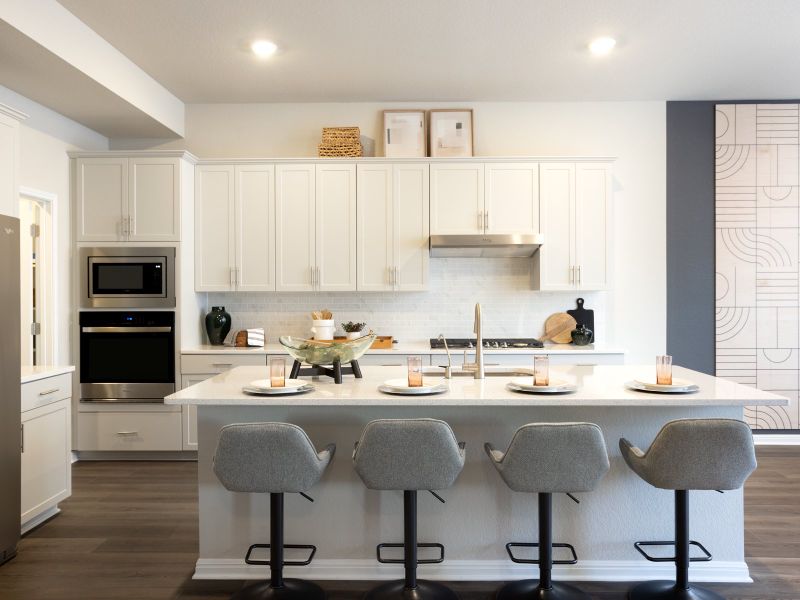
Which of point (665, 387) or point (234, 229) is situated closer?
point (665, 387)

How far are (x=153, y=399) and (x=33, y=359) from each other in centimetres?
89

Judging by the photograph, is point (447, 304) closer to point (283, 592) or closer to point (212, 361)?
point (212, 361)

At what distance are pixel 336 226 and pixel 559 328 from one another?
2.08m

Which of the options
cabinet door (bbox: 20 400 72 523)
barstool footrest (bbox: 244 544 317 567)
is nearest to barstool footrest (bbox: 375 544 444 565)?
barstool footrest (bbox: 244 544 317 567)

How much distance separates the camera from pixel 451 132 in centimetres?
531

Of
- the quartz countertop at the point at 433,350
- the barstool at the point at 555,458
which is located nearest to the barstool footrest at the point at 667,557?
the barstool at the point at 555,458

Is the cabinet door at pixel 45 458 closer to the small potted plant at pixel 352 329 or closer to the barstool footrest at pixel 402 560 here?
the barstool footrest at pixel 402 560

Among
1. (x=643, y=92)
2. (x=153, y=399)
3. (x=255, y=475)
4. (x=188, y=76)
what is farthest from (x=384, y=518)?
(x=643, y=92)

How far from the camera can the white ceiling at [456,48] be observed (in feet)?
12.0

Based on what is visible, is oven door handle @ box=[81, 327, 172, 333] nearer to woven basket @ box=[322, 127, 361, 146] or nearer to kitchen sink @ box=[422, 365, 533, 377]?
woven basket @ box=[322, 127, 361, 146]

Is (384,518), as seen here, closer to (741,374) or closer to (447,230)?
(447,230)

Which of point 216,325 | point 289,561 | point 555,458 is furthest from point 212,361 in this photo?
point 555,458

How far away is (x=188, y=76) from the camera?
479 centimetres

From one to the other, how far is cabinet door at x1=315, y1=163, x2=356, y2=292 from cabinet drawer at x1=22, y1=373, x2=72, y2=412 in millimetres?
2013
